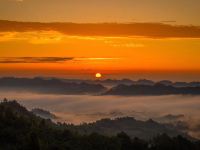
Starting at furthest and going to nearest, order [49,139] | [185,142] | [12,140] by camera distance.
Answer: [185,142] < [49,139] < [12,140]

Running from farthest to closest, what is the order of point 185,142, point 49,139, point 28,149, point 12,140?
point 185,142 < point 49,139 < point 12,140 < point 28,149

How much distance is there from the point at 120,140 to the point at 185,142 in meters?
15.8

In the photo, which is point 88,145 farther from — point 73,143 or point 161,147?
point 161,147

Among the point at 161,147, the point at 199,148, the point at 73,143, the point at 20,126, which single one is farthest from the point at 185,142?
the point at 20,126

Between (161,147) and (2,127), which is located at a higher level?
(2,127)

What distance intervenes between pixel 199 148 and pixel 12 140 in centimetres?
4351

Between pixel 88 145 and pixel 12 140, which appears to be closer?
pixel 12 140

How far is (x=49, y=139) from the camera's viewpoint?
278 ft

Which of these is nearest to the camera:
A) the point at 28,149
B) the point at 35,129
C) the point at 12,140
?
the point at 28,149

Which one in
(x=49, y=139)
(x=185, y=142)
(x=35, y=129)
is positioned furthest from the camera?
(x=185, y=142)

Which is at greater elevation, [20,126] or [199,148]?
[20,126]

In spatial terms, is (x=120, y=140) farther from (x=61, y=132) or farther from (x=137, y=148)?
(x=61, y=132)

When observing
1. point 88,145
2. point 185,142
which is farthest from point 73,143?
point 185,142

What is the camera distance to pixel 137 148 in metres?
93.2
